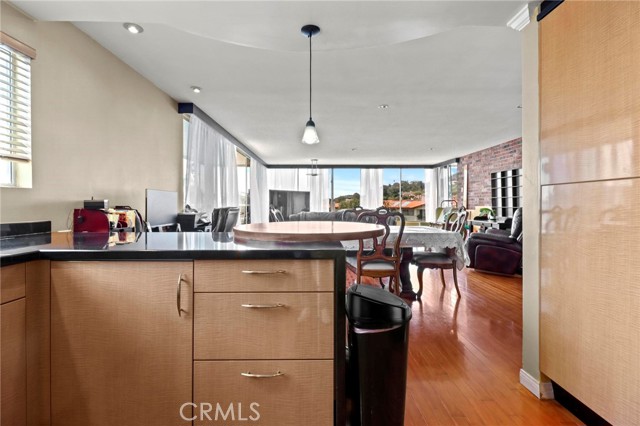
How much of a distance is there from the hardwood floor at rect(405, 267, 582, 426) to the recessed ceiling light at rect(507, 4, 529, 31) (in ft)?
6.78

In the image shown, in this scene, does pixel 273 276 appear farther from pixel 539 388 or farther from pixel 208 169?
pixel 208 169

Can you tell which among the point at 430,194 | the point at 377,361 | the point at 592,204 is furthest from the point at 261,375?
the point at 430,194

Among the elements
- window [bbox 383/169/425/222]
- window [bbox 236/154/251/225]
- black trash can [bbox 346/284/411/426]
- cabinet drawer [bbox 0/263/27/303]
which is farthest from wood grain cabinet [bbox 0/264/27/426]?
window [bbox 383/169/425/222]

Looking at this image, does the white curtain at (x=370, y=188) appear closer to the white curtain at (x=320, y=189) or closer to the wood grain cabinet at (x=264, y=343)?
the white curtain at (x=320, y=189)

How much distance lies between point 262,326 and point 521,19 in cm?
217

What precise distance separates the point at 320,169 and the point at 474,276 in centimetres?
671

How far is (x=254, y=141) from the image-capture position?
21.0ft

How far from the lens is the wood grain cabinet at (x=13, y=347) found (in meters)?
1.09

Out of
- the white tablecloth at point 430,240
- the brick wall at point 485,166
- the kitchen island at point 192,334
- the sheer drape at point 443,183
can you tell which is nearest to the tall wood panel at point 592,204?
the kitchen island at point 192,334

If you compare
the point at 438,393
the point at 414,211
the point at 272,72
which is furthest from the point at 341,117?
the point at 414,211

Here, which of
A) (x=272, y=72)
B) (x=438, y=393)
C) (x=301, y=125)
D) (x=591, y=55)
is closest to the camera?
(x=591, y=55)

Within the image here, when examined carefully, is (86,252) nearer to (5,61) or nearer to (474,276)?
(5,61)

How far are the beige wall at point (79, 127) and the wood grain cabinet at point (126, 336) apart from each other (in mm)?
1058

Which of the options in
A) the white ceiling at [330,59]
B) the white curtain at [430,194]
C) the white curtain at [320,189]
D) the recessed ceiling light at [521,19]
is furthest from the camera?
the white curtain at [320,189]
